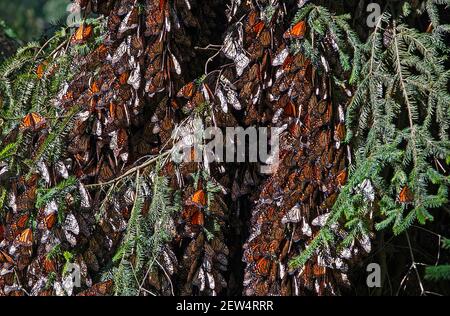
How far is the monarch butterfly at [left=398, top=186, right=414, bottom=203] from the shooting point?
68.0 inches

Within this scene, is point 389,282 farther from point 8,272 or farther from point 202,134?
point 8,272

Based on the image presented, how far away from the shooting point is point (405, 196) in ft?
5.68

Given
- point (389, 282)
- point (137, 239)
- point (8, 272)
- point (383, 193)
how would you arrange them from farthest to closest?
point (389, 282)
point (8, 272)
point (137, 239)
point (383, 193)

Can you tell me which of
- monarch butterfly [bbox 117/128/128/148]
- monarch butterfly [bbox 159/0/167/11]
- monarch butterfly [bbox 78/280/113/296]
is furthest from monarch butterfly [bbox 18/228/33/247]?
monarch butterfly [bbox 159/0/167/11]

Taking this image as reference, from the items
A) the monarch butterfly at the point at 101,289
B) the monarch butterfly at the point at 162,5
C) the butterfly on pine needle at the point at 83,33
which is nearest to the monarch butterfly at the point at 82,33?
the butterfly on pine needle at the point at 83,33

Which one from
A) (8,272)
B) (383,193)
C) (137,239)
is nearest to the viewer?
(383,193)

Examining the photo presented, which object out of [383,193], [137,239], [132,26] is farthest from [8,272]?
[383,193]

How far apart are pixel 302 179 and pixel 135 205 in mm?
467

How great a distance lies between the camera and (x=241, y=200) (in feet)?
7.02

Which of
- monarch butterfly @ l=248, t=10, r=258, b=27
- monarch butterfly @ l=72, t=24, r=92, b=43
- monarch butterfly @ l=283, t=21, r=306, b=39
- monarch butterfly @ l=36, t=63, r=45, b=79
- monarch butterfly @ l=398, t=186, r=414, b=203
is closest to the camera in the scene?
monarch butterfly @ l=398, t=186, r=414, b=203

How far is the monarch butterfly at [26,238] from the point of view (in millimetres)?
1958

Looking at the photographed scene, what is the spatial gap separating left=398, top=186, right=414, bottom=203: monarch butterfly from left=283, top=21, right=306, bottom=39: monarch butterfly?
48 centimetres

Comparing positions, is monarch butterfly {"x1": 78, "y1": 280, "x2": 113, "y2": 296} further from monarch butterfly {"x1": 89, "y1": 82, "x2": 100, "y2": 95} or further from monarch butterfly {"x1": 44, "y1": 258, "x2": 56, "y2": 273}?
monarch butterfly {"x1": 89, "y1": 82, "x2": 100, "y2": 95}

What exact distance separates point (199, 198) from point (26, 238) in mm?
500
